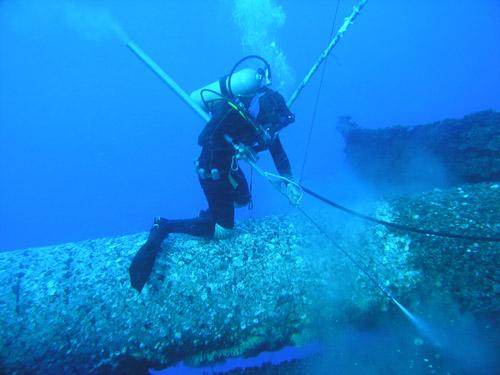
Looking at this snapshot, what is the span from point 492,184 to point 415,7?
78.2m

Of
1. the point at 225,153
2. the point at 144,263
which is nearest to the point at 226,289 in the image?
the point at 144,263

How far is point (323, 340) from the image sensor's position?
359cm

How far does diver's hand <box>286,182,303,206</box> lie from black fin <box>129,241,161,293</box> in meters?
1.70

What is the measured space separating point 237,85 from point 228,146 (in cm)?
76

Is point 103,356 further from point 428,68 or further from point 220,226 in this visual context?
point 428,68

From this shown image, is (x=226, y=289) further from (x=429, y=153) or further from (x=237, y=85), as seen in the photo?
(x=429, y=153)

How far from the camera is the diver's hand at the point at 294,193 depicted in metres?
3.49

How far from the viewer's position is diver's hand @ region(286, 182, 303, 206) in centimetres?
349

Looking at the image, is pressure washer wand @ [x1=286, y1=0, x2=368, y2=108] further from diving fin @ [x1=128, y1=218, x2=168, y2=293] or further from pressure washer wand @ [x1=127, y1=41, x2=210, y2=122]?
diving fin @ [x1=128, y1=218, x2=168, y2=293]

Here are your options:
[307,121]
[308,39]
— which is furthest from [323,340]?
[308,39]

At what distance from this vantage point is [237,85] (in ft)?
12.3

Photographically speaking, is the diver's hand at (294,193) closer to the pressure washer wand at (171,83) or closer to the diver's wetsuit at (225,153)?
the diver's wetsuit at (225,153)

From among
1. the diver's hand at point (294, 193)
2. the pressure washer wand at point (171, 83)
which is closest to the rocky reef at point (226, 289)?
the diver's hand at point (294, 193)

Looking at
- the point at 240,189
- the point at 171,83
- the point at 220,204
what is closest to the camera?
the point at 220,204
